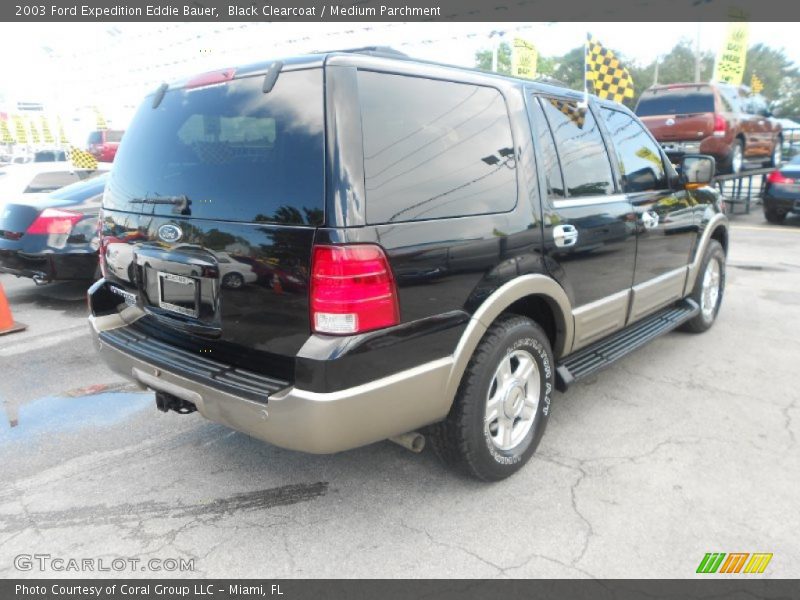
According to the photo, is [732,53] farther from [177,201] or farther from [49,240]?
[177,201]

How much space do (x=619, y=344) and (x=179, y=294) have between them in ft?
9.15

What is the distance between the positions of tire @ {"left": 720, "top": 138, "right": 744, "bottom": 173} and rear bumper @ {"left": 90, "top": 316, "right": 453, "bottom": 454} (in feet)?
39.0

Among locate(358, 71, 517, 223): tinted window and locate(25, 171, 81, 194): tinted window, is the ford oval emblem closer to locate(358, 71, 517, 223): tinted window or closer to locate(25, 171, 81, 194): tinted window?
locate(358, 71, 517, 223): tinted window

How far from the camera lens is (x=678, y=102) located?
39.0 ft

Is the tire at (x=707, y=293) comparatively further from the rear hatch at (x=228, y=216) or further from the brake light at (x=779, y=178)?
the brake light at (x=779, y=178)

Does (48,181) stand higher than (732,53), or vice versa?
(732,53)

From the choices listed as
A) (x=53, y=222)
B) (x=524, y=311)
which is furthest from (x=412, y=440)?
(x=53, y=222)

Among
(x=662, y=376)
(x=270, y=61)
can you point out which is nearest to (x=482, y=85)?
(x=270, y=61)

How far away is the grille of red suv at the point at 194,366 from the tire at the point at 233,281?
364 mm

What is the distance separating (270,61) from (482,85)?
3.46 ft

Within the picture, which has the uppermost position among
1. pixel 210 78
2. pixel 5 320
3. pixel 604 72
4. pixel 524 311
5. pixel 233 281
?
pixel 604 72

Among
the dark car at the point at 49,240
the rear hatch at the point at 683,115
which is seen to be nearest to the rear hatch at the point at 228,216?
the dark car at the point at 49,240

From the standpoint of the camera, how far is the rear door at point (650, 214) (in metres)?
3.97

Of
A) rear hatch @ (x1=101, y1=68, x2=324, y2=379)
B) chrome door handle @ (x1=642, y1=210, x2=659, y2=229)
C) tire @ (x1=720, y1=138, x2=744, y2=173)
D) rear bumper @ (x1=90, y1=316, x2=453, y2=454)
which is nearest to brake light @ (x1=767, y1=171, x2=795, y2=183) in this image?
tire @ (x1=720, y1=138, x2=744, y2=173)
